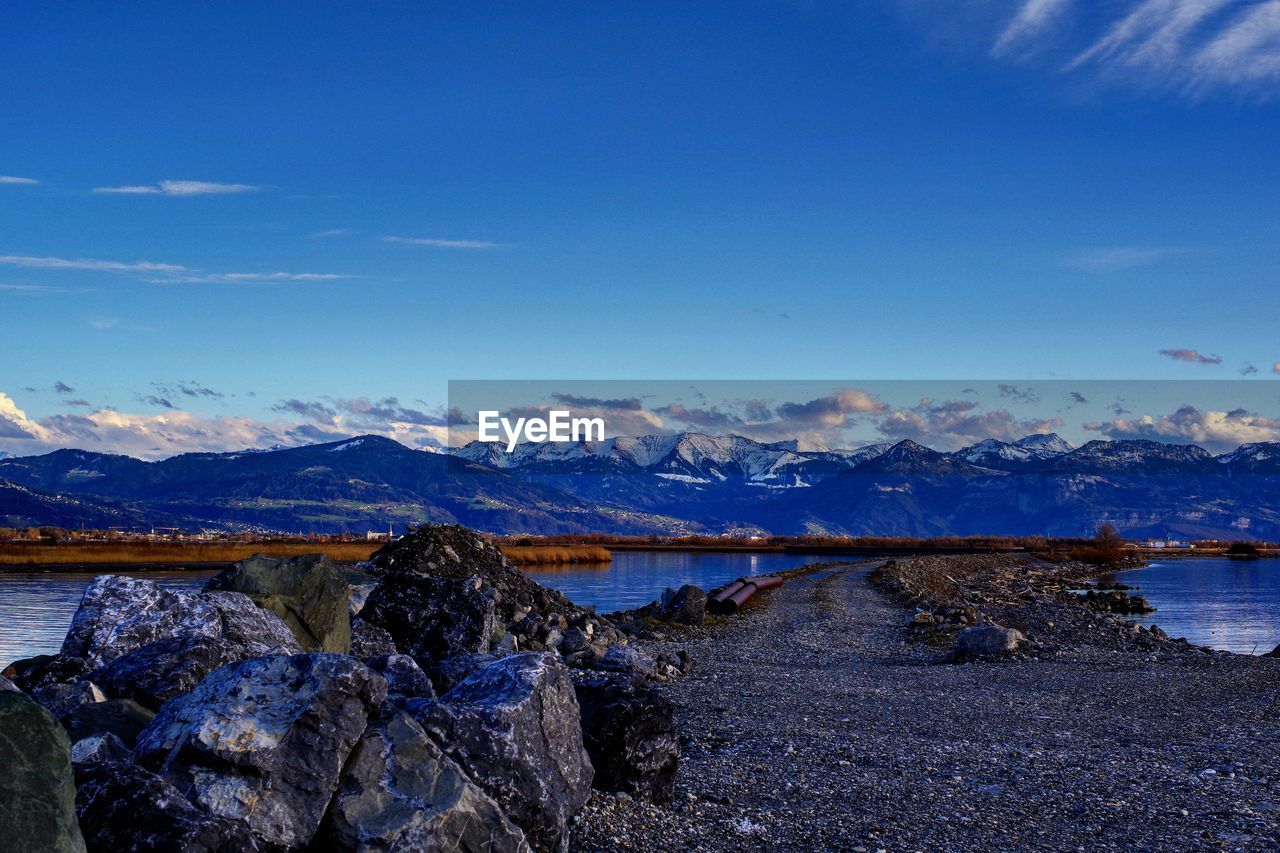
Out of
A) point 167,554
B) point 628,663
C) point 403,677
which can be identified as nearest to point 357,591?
point 628,663

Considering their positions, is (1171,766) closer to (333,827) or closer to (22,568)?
(333,827)

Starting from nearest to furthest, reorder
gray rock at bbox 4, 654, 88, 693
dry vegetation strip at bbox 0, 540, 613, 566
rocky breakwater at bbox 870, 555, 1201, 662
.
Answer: gray rock at bbox 4, 654, 88, 693 → rocky breakwater at bbox 870, 555, 1201, 662 → dry vegetation strip at bbox 0, 540, 613, 566

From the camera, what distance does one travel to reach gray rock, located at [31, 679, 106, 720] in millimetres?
11641

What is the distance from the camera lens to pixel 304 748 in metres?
9.25

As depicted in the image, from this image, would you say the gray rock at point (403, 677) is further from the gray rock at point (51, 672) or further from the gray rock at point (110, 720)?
the gray rock at point (51, 672)

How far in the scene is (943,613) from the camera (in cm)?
4328

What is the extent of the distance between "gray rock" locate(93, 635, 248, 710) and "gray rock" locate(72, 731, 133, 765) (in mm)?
2155

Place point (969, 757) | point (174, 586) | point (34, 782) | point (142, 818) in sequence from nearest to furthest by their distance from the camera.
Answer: point (34, 782) → point (142, 818) → point (969, 757) → point (174, 586)

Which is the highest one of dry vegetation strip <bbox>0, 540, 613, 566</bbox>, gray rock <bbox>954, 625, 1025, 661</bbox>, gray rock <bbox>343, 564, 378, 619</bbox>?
gray rock <bbox>343, 564, 378, 619</bbox>

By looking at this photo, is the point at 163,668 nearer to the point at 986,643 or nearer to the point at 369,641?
the point at 369,641

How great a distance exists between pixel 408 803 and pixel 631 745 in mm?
4308

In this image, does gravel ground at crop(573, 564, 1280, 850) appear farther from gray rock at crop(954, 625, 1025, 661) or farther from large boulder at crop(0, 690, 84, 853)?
large boulder at crop(0, 690, 84, 853)

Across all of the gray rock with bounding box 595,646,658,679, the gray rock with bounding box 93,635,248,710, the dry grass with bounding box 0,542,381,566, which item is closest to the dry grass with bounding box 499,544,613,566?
the dry grass with bounding box 0,542,381,566

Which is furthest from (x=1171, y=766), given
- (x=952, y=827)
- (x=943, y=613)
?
(x=943, y=613)
